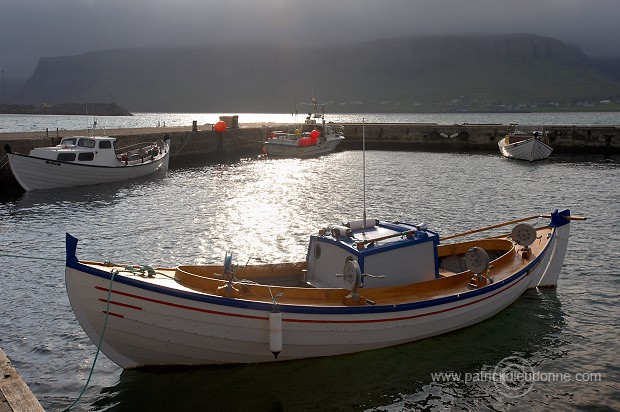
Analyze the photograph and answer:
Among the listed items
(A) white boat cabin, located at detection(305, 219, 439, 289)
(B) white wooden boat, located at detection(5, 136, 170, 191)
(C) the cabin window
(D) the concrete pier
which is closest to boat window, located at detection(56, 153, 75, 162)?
(B) white wooden boat, located at detection(5, 136, 170, 191)

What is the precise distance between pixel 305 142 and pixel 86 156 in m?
30.7

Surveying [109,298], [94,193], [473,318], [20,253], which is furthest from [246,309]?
[94,193]

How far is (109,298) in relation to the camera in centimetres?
1107

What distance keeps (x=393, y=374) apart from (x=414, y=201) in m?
22.7

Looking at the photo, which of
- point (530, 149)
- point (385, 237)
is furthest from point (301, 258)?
point (530, 149)

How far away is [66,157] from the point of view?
123 ft

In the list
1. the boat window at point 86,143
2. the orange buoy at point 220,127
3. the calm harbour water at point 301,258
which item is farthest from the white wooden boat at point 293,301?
the orange buoy at point 220,127

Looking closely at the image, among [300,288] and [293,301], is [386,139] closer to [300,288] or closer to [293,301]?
[300,288]

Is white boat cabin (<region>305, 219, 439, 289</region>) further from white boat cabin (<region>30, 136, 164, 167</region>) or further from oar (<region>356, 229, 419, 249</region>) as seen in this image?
white boat cabin (<region>30, 136, 164, 167</region>)

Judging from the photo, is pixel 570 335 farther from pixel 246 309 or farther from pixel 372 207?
pixel 372 207

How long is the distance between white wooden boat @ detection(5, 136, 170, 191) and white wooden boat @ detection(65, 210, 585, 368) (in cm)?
2768

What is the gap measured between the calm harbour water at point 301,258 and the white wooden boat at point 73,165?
1.20 m

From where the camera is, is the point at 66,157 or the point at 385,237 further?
the point at 66,157

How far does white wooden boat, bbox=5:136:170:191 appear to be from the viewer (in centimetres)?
3612
